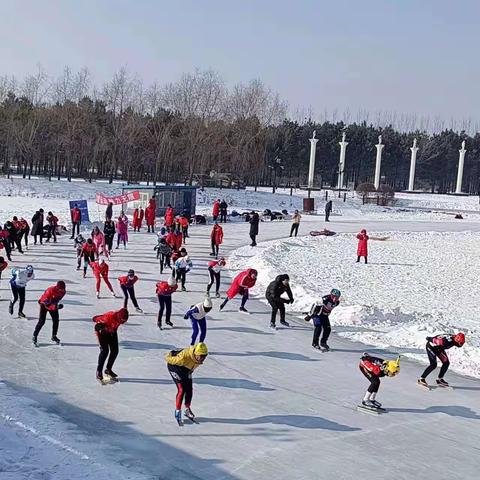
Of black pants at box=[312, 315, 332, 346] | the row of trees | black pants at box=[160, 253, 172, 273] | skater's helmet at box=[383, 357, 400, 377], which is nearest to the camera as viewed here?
skater's helmet at box=[383, 357, 400, 377]

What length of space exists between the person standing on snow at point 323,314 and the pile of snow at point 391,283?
1.49 meters

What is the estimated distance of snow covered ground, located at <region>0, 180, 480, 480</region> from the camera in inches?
305

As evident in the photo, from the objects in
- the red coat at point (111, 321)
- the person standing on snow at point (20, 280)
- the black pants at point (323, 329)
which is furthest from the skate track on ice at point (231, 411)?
the red coat at point (111, 321)

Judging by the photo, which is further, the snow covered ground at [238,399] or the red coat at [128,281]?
A: the red coat at [128,281]

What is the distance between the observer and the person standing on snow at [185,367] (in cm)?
851

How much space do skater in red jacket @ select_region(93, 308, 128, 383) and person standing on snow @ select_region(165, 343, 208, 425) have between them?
1.47m

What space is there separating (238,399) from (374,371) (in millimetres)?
1954

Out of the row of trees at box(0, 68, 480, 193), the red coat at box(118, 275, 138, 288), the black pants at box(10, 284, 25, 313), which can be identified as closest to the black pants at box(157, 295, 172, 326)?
the red coat at box(118, 275, 138, 288)

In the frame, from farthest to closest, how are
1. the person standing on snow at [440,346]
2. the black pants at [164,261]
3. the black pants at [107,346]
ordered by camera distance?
1. the black pants at [164,261]
2. the person standing on snow at [440,346]
3. the black pants at [107,346]

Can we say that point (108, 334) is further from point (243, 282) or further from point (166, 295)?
point (243, 282)

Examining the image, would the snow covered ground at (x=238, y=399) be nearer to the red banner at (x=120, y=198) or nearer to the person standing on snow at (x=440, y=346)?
the person standing on snow at (x=440, y=346)

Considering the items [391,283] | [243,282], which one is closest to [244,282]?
[243,282]

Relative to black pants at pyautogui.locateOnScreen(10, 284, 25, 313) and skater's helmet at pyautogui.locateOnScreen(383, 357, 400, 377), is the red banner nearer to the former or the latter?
black pants at pyautogui.locateOnScreen(10, 284, 25, 313)

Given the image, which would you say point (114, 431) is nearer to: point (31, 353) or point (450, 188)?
point (31, 353)
